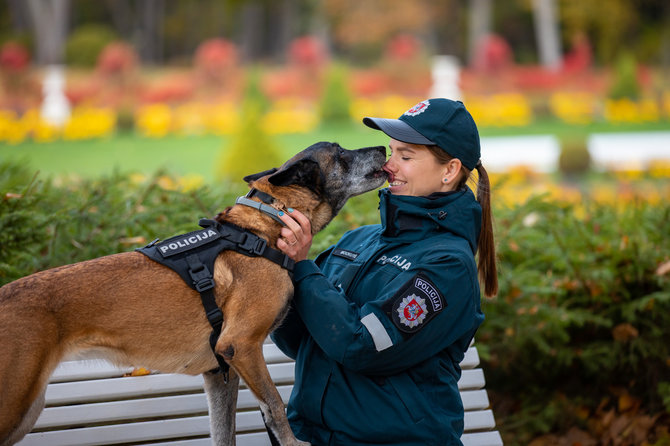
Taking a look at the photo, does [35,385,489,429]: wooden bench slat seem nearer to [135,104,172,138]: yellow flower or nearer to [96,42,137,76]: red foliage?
[135,104,172,138]: yellow flower

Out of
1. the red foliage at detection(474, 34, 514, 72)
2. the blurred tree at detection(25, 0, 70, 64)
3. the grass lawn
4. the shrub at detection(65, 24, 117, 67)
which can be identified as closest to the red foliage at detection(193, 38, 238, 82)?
the grass lawn

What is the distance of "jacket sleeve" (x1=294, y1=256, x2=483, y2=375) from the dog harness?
0.24 meters

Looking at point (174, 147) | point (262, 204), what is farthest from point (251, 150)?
point (174, 147)

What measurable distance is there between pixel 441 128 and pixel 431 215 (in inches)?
14.1

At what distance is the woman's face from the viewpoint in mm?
2770

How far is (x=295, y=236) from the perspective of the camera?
279 cm

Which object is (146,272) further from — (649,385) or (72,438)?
(649,385)

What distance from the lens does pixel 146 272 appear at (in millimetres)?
2639

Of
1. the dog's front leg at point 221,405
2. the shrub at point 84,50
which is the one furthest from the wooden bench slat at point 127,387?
the shrub at point 84,50

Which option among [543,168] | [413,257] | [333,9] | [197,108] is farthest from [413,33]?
[413,257]

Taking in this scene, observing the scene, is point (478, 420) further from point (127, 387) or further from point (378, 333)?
point (127, 387)

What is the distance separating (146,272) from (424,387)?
1192 millimetres

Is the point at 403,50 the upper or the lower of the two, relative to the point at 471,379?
upper

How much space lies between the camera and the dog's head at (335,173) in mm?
3024
